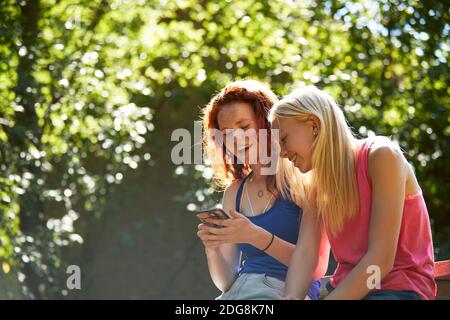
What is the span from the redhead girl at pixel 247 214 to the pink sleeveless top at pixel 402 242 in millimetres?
168

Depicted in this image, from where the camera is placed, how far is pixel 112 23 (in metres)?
5.98

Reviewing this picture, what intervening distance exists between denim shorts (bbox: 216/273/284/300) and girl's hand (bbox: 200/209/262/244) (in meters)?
0.14

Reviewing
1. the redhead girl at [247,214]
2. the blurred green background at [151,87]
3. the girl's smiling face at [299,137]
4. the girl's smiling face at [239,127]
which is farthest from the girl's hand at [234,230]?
the blurred green background at [151,87]

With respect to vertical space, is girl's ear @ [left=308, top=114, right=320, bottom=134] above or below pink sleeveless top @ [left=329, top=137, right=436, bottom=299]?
above

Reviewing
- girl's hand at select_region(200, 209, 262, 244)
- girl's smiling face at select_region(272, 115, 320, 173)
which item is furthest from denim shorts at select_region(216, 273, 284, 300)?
girl's smiling face at select_region(272, 115, 320, 173)

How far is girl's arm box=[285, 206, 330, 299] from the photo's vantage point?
7.88ft

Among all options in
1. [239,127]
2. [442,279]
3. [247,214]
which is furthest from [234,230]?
[442,279]

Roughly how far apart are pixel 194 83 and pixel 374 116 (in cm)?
138

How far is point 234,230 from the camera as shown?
241cm

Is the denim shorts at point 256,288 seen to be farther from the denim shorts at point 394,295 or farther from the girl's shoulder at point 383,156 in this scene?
the girl's shoulder at point 383,156

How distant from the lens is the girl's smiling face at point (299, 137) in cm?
231

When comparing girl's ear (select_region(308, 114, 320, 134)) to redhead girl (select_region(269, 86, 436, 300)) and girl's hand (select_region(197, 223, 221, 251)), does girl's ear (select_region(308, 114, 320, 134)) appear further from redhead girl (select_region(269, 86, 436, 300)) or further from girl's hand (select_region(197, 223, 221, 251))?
girl's hand (select_region(197, 223, 221, 251))
